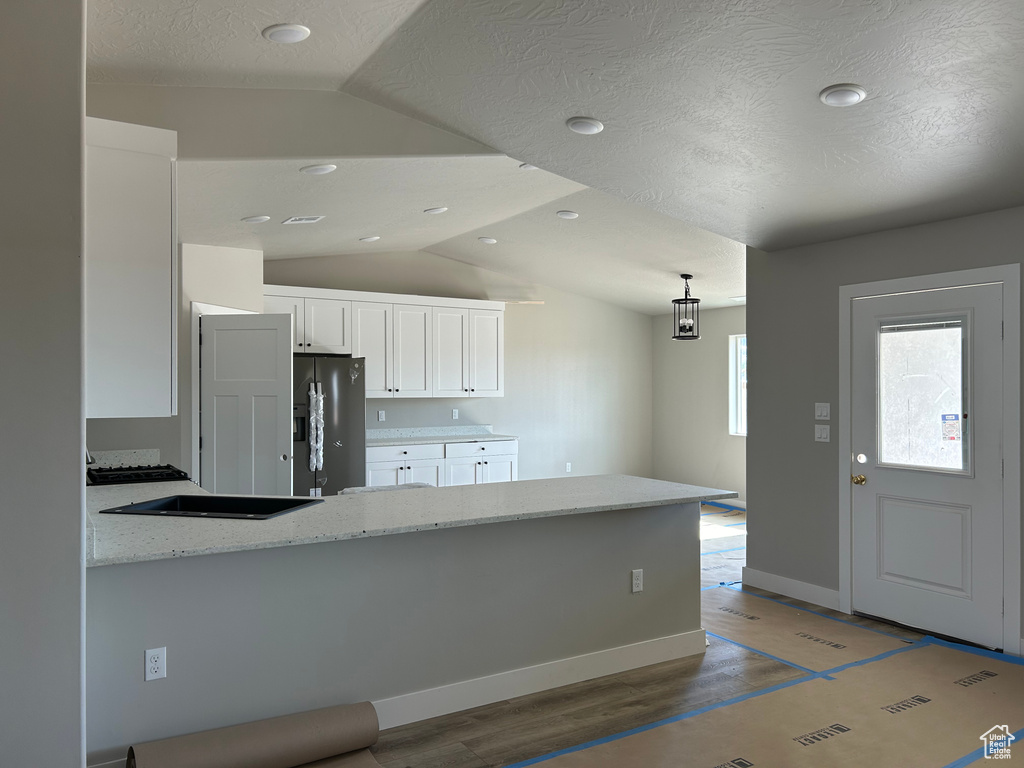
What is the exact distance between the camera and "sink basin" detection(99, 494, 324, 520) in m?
3.05

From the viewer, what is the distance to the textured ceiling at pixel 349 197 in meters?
3.57

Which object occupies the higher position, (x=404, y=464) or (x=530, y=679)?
(x=404, y=464)

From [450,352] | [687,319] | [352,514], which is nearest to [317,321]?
[450,352]

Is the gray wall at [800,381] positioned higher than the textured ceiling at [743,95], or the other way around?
the textured ceiling at [743,95]

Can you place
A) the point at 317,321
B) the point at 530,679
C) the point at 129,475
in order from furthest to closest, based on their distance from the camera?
1. the point at 317,321
2. the point at 129,475
3. the point at 530,679

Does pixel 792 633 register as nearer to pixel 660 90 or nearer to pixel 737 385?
pixel 660 90

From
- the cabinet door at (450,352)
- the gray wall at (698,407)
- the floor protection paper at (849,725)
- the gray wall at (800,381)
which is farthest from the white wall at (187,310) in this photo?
the gray wall at (698,407)

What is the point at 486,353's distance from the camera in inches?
302

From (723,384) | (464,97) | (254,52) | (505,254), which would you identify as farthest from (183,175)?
(723,384)

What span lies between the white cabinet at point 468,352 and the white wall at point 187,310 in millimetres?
2115

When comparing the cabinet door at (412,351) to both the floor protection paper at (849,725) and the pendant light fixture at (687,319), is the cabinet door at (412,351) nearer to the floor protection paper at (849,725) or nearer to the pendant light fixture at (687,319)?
the pendant light fixture at (687,319)

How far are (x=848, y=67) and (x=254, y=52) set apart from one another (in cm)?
214

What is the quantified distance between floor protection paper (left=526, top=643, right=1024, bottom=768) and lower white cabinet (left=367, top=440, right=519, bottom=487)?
3717 mm

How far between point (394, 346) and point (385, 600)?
174 inches
